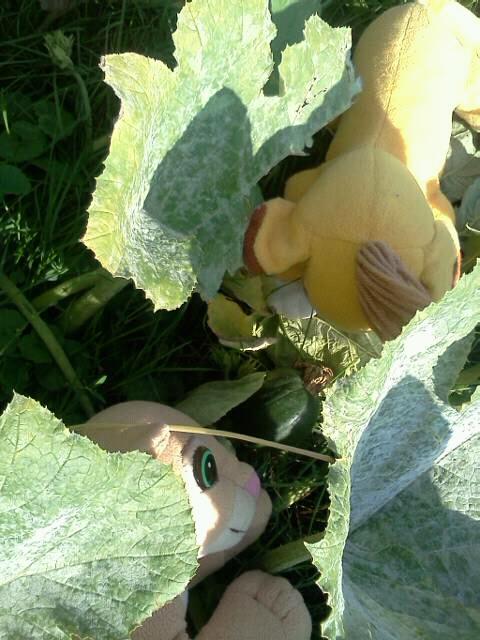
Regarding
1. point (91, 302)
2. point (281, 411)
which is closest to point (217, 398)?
point (281, 411)

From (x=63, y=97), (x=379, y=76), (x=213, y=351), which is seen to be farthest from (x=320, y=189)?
(x=63, y=97)

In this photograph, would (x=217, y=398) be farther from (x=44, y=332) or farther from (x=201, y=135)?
(x=201, y=135)

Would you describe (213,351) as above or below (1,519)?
below

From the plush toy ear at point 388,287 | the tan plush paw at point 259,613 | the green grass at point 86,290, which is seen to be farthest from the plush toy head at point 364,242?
the tan plush paw at point 259,613

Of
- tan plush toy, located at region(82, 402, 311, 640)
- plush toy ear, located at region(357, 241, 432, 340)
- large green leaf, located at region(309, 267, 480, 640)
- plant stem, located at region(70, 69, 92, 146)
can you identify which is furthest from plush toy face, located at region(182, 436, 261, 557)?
plant stem, located at region(70, 69, 92, 146)

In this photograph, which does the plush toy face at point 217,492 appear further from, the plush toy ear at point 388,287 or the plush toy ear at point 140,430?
the plush toy ear at point 388,287

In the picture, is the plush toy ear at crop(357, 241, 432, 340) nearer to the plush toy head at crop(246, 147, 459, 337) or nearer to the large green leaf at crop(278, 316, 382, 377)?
the plush toy head at crop(246, 147, 459, 337)

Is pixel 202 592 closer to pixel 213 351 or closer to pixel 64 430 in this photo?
pixel 213 351
